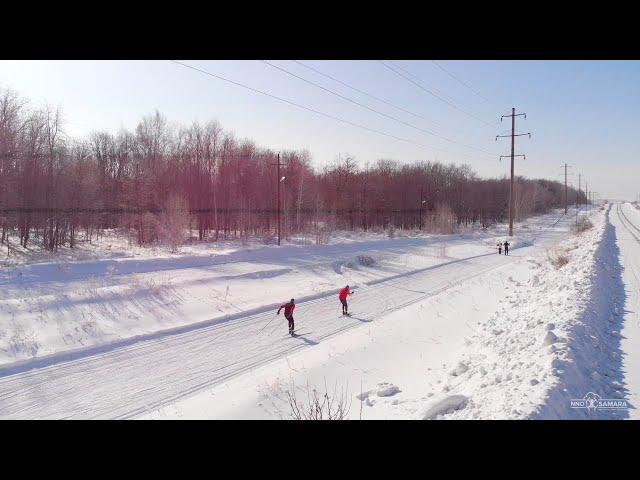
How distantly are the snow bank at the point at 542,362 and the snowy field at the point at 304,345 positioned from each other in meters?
0.03

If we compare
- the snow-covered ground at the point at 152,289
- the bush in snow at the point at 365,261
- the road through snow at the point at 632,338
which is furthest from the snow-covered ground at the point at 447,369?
the bush in snow at the point at 365,261

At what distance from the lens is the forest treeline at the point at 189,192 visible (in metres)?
27.6

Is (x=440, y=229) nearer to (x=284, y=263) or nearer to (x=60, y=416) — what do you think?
(x=284, y=263)

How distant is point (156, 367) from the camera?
8.62 metres

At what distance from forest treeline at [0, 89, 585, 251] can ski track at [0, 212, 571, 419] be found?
20.0 m

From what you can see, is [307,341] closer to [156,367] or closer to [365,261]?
[156,367]

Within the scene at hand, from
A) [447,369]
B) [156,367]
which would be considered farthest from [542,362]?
[156,367]

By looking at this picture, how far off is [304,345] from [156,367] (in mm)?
3868

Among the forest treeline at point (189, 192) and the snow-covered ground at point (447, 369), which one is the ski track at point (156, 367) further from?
the forest treeline at point (189, 192)

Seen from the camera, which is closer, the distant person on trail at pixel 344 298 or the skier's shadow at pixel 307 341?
the skier's shadow at pixel 307 341

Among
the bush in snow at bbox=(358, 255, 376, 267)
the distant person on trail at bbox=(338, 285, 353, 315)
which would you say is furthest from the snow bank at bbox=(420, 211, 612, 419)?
the bush in snow at bbox=(358, 255, 376, 267)

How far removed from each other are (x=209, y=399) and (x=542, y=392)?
5.69m
